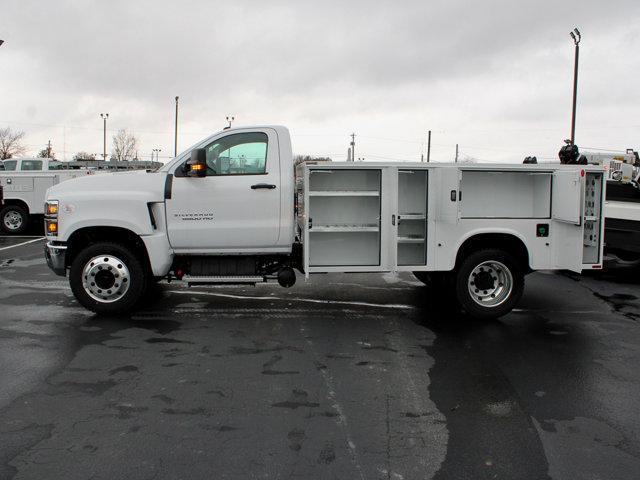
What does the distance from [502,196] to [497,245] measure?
0.65 m

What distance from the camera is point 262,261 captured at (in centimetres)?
786

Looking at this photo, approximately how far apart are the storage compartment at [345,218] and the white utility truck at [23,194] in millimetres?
13141

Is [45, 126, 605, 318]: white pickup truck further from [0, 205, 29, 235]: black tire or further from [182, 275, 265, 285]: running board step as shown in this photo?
[0, 205, 29, 235]: black tire

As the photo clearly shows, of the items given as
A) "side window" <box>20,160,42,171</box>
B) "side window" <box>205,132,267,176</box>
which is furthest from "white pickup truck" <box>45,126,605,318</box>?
"side window" <box>20,160,42,171</box>

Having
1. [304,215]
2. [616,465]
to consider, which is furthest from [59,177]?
[616,465]

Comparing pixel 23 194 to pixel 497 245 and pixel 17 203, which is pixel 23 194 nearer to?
pixel 17 203

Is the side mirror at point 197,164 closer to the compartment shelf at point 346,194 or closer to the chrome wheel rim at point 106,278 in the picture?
the compartment shelf at point 346,194

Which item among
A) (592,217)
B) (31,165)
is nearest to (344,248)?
(592,217)

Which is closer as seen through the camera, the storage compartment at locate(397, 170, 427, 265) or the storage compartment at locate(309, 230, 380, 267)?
the storage compartment at locate(309, 230, 380, 267)

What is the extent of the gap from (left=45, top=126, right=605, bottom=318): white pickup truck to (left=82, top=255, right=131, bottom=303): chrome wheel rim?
1cm

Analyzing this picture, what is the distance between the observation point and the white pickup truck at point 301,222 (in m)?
7.42

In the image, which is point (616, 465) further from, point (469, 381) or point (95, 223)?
point (95, 223)

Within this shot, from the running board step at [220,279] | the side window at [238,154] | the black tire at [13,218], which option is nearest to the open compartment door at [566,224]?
the side window at [238,154]

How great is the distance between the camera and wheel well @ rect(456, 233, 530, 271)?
7.73m
